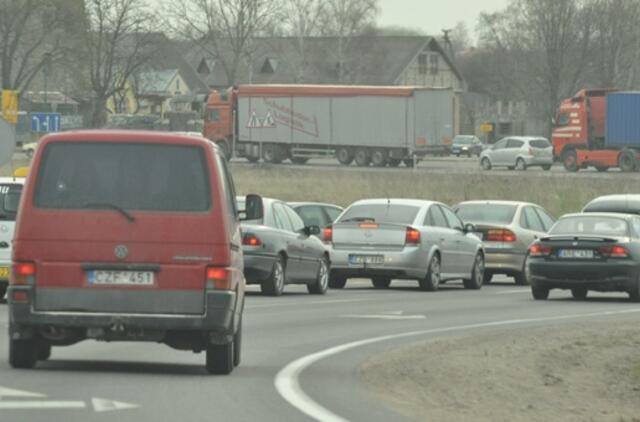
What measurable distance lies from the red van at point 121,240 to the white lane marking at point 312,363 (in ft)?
2.57

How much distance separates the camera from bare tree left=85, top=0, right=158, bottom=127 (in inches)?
3391

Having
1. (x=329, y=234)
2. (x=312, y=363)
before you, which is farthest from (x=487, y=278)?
(x=312, y=363)

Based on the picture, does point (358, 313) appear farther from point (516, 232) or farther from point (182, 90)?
point (182, 90)

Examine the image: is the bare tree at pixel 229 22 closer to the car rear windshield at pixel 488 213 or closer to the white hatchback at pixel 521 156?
the white hatchback at pixel 521 156

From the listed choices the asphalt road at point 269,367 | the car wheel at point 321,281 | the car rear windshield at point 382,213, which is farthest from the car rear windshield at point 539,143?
the asphalt road at point 269,367

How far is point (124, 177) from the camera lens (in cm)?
1410

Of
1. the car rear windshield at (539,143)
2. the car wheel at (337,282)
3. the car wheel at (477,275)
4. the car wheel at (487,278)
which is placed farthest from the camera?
the car rear windshield at (539,143)

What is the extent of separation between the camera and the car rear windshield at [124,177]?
14023mm

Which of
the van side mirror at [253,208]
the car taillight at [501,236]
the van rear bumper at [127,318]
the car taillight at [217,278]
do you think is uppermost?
the van side mirror at [253,208]

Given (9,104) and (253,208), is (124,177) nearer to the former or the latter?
(253,208)

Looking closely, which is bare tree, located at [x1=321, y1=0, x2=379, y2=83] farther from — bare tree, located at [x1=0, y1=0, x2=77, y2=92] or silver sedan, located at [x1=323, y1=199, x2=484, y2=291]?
silver sedan, located at [x1=323, y1=199, x2=484, y2=291]

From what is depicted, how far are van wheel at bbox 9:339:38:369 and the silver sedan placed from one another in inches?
579

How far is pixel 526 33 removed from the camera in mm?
137250

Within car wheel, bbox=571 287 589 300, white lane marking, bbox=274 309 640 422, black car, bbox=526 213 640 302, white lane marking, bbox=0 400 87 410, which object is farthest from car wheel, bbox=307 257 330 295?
white lane marking, bbox=0 400 87 410
